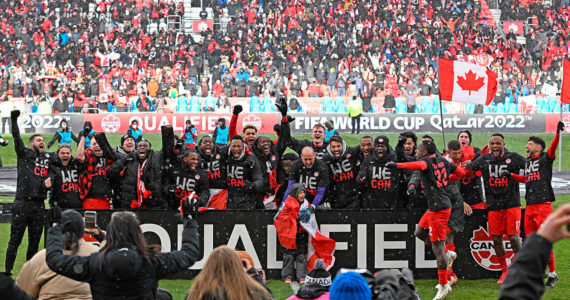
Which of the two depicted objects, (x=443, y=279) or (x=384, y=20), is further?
(x=384, y=20)

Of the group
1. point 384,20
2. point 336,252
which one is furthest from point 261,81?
point 336,252

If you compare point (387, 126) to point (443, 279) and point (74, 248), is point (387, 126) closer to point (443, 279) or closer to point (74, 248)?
point (443, 279)

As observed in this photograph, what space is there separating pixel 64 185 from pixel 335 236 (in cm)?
342

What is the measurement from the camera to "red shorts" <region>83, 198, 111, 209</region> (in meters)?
10.3

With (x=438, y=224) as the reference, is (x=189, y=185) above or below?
above

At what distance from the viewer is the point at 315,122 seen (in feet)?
91.2

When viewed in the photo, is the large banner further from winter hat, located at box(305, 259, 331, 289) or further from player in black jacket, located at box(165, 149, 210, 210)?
winter hat, located at box(305, 259, 331, 289)

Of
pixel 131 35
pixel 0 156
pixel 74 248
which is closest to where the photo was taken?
pixel 74 248

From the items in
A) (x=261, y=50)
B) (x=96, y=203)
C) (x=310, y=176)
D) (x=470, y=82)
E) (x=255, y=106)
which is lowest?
(x=96, y=203)

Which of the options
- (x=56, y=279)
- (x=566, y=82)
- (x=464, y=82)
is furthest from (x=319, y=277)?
(x=566, y=82)

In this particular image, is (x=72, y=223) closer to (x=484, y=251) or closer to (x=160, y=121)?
(x=484, y=251)

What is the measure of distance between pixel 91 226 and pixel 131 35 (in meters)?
34.2

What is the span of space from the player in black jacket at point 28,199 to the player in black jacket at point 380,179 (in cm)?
389

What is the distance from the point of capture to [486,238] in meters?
10.0
